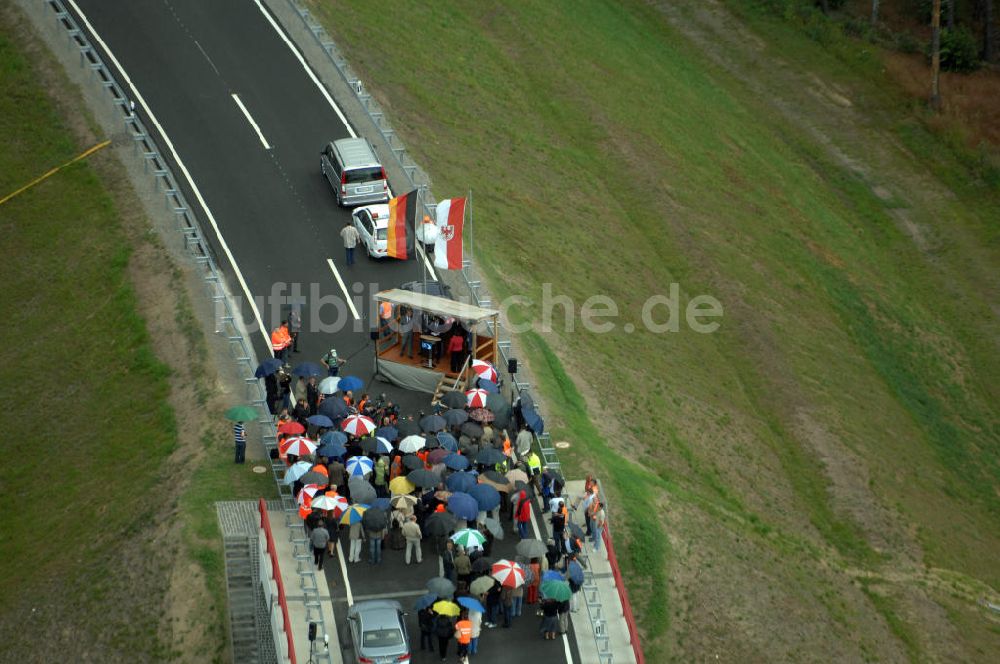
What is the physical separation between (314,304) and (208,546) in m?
12.6

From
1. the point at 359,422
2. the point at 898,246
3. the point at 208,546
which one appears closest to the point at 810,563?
the point at 359,422

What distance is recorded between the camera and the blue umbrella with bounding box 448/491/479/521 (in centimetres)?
3675

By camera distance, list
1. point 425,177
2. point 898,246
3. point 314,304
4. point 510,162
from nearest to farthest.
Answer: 1. point 314,304
2. point 425,177
3. point 510,162
4. point 898,246

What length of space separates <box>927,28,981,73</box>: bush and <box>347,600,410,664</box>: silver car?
6285 centimetres

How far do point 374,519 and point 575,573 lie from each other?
5.18 m

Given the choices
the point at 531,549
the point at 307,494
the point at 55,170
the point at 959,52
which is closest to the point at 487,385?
the point at 307,494

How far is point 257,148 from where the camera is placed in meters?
56.8

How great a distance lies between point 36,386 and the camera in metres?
46.2

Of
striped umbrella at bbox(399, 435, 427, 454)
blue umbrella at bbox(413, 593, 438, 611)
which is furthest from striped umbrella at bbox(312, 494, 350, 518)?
blue umbrella at bbox(413, 593, 438, 611)

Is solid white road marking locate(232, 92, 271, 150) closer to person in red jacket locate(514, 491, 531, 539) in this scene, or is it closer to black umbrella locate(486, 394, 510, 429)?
black umbrella locate(486, 394, 510, 429)

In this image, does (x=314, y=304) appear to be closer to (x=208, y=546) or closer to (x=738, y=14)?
→ (x=208, y=546)

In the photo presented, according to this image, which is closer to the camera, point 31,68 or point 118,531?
point 118,531

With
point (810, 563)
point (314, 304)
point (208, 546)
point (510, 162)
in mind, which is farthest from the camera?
point (510, 162)

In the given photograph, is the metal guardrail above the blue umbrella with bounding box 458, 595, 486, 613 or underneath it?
above
